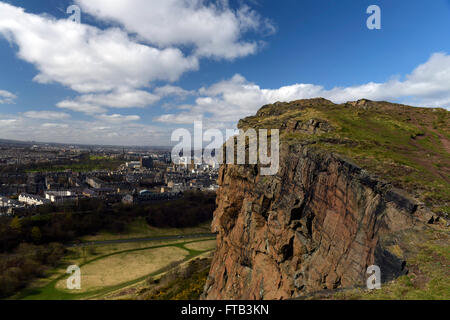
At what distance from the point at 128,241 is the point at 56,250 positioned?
1641cm

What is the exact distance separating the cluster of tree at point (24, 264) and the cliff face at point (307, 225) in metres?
34.6

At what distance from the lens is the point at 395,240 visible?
35.1ft

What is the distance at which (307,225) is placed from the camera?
17.4 metres

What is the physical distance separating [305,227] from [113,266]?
45.9 m

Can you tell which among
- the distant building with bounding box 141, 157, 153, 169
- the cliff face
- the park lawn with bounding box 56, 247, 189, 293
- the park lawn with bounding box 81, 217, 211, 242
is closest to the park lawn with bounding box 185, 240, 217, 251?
the park lawn with bounding box 56, 247, 189, 293

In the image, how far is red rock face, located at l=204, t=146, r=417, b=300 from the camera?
1198 cm

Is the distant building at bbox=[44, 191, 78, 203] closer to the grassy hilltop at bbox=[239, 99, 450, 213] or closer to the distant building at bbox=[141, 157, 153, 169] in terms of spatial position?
the grassy hilltop at bbox=[239, 99, 450, 213]

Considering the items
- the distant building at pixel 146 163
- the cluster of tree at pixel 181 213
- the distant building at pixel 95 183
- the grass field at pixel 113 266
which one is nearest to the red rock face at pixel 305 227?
the grass field at pixel 113 266

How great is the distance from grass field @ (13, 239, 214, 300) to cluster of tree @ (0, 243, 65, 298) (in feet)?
6.35

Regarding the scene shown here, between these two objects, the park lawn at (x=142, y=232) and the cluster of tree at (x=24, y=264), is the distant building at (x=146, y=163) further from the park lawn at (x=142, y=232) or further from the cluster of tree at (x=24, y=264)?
the cluster of tree at (x=24, y=264)

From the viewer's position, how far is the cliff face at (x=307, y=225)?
11.8 meters
